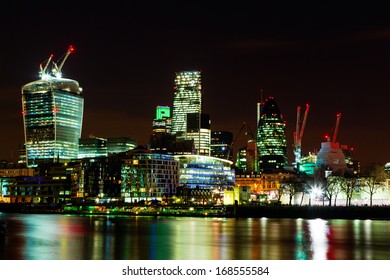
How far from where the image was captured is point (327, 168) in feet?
630

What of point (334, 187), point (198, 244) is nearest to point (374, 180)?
point (334, 187)

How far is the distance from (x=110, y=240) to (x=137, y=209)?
84.8m

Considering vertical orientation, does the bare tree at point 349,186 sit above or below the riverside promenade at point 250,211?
above

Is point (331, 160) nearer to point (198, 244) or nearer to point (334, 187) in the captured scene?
point (334, 187)

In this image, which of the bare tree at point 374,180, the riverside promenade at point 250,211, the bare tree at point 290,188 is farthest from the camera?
the bare tree at point 290,188

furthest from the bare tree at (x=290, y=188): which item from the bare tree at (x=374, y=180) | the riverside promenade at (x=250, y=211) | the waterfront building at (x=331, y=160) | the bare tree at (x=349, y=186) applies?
the waterfront building at (x=331, y=160)

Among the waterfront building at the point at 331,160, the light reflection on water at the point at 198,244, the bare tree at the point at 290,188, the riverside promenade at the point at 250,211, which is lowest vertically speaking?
the light reflection on water at the point at 198,244

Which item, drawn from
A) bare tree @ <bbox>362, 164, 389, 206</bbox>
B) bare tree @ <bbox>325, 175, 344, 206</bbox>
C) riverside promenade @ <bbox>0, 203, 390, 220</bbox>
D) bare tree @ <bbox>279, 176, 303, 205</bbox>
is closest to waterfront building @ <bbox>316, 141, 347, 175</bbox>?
bare tree @ <bbox>279, 176, 303, 205</bbox>

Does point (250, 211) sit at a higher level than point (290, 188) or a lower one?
lower

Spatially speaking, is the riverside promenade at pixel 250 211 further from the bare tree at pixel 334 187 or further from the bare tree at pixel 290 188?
the bare tree at pixel 290 188

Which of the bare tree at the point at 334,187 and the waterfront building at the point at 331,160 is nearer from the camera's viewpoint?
the bare tree at the point at 334,187

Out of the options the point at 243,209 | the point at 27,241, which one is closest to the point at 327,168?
the point at 243,209

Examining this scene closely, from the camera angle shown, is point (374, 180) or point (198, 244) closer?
point (198, 244)
